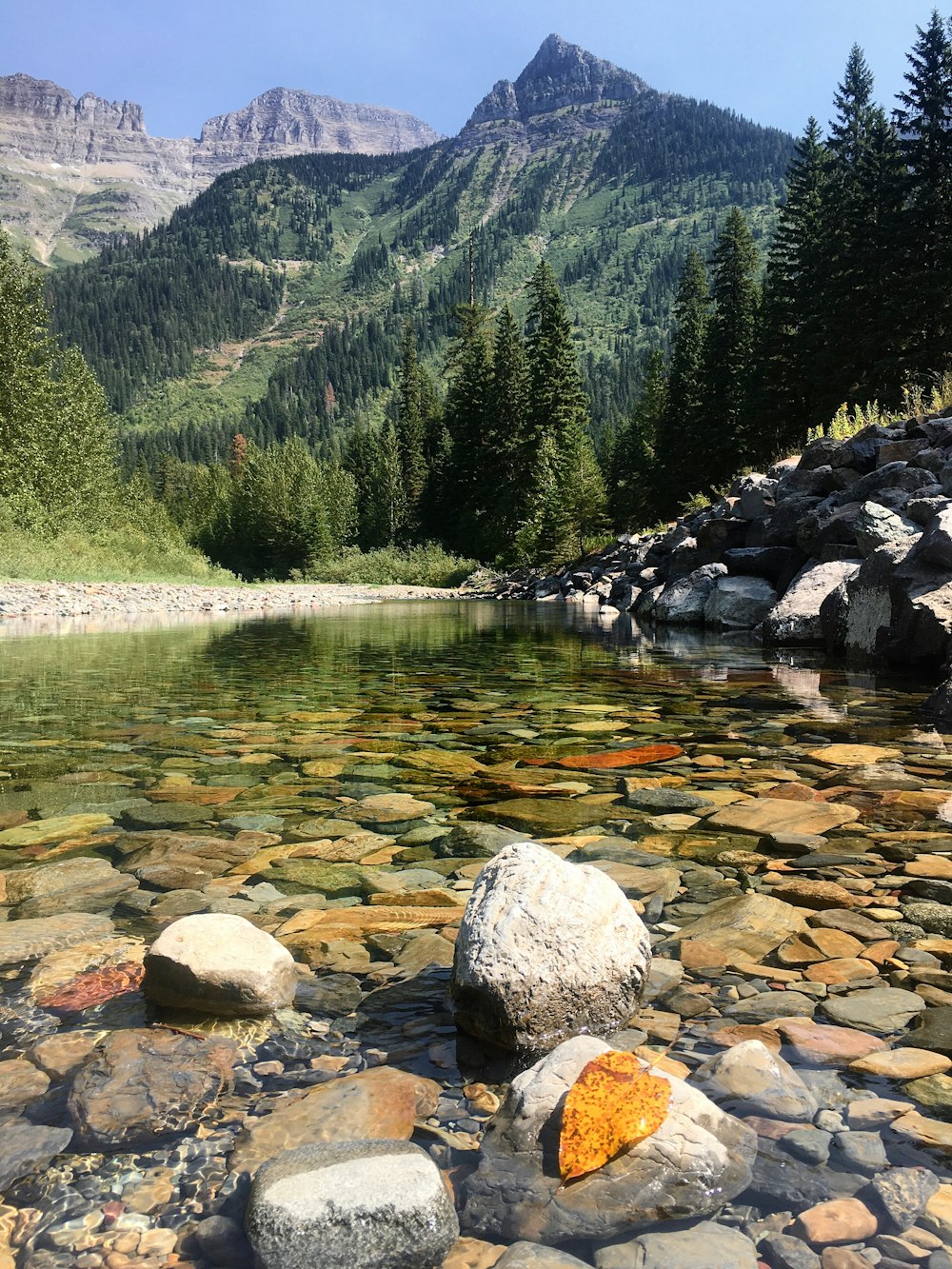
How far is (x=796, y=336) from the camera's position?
113 feet

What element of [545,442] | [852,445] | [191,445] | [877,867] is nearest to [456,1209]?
[877,867]

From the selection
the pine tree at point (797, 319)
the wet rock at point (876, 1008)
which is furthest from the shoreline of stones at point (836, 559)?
the pine tree at point (797, 319)

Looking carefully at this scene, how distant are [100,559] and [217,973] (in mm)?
33809

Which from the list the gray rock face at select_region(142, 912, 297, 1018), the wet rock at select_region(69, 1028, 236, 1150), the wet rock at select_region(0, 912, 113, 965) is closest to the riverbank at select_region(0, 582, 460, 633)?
the wet rock at select_region(0, 912, 113, 965)

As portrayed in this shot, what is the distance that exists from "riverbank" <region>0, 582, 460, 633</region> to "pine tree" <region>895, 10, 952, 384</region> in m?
21.8

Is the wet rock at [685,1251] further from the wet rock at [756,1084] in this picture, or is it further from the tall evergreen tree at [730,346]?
the tall evergreen tree at [730,346]

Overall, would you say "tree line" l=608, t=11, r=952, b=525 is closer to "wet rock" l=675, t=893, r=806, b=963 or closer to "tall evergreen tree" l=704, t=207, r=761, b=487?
"tall evergreen tree" l=704, t=207, r=761, b=487

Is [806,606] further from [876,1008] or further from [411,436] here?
[411,436]

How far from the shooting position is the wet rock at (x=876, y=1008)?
2.36 m

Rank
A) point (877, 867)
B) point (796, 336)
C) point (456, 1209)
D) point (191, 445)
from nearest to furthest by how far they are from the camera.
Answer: point (456, 1209)
point (877, 867)
point (796, 336)
point (191, 445)

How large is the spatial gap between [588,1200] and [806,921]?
1.65m

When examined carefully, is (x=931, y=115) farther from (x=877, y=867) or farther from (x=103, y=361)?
(x=103, y=361)

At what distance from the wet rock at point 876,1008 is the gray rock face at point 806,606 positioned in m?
10.1

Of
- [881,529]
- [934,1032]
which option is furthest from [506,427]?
[934,1032]
